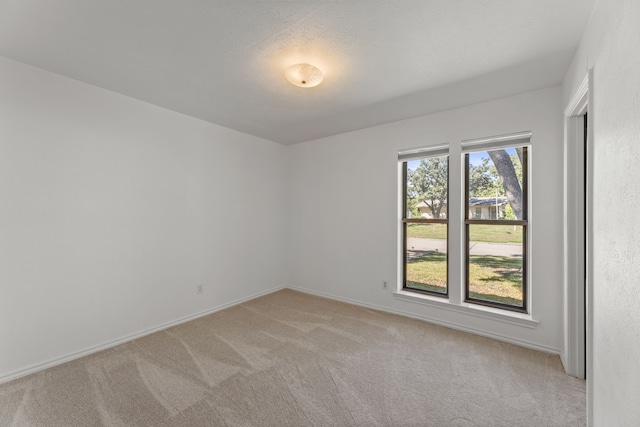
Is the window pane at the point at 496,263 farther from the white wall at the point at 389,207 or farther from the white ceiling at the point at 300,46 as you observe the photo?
the white ceiling at the point at 300,46

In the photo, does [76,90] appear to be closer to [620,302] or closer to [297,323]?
[297,323]

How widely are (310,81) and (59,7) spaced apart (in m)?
1.60

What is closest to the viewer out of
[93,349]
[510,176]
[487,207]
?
[93,349]

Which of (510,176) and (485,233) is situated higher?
(510,176)

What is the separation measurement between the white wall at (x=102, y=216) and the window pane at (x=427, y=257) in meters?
2.47

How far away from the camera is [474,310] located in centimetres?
293

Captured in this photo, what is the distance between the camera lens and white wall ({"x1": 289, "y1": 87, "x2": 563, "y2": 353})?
2.54 m

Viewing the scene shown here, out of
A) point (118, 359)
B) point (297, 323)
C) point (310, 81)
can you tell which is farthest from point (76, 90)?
point (297, 323)

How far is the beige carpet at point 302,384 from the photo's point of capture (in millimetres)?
1738

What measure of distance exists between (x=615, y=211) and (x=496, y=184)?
73.5 inches

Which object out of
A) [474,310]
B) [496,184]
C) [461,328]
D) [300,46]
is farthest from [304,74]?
[461,328]

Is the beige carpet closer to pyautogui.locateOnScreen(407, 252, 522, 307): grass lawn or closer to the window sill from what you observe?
the window sill

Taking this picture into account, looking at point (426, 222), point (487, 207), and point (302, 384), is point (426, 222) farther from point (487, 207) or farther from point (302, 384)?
point (302, 384)

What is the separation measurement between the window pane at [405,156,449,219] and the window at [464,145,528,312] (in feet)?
0.91
